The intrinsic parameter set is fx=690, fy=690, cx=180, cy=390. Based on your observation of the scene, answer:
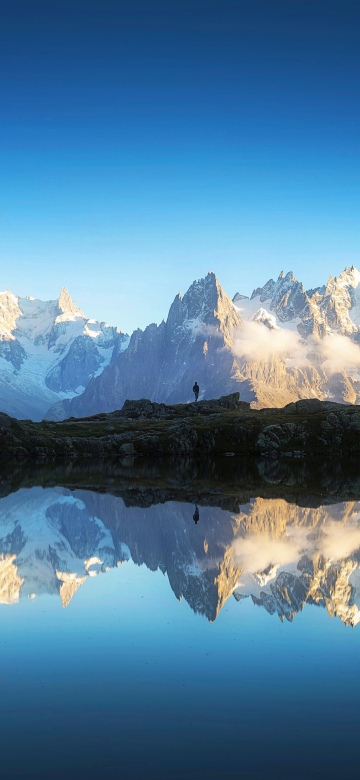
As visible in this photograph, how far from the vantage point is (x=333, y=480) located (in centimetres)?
9594

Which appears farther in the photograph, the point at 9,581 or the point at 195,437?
the point at 195,437

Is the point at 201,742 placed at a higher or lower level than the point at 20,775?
higher

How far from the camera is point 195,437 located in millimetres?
154750

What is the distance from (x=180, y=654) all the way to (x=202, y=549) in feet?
68.6

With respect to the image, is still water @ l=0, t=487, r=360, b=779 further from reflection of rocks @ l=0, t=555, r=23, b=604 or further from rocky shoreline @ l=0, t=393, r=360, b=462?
rocky shoreline @ l=0, t=393, r=360, b=462

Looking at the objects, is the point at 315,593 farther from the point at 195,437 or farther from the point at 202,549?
the point at 195,437

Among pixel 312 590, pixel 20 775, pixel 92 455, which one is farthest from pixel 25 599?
pixel 92 455

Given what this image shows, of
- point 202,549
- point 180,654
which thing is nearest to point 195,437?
point 202,549

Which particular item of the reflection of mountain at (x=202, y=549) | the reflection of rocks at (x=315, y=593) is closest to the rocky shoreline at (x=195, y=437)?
the reflection of mountain at (x=202, y=549)

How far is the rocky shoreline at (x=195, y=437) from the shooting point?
14988 centimetres

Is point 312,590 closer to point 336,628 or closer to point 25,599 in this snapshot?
point 336,628

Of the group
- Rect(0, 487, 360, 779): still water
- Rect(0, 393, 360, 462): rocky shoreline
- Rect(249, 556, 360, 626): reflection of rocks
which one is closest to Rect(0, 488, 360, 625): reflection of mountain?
Rect(249, 556, 360, 626): reflection of rocks

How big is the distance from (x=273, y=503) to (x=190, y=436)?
83.6 meters

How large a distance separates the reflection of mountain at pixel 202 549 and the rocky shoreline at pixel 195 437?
7621 cm
